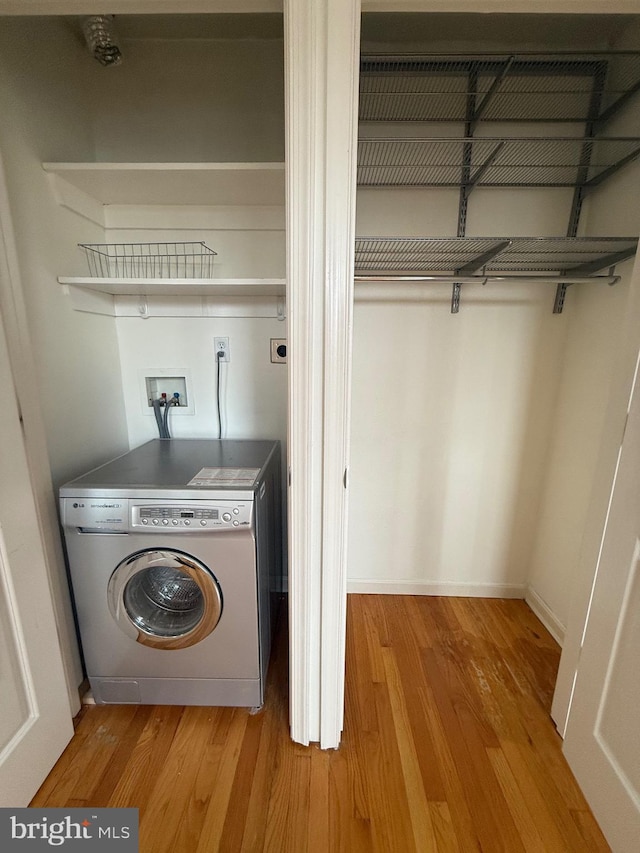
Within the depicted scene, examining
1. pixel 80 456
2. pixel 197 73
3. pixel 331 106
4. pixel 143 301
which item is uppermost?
pixel 197 73

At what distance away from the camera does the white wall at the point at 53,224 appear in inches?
46.6

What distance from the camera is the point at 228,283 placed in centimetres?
136

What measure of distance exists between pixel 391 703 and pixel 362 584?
0.65 meters

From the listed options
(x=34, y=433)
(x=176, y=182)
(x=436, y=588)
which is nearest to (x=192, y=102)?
(x=176, y=182)

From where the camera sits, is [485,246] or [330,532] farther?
[485,246]

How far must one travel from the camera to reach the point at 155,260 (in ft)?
5.64

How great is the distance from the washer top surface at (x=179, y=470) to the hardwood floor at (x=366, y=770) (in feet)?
3.04

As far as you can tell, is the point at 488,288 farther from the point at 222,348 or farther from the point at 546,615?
the point at 546,615

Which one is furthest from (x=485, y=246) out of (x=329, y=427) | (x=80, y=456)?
(x=80, y=456)

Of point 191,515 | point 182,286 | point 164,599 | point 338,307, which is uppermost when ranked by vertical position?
point 182,286

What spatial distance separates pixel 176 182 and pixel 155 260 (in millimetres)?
429

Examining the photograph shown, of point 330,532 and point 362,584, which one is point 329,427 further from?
point 362,584

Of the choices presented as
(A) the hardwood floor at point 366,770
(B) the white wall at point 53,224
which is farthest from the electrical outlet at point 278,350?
(A) the hardwood floor at point 366,770

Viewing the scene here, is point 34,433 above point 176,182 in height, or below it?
below
